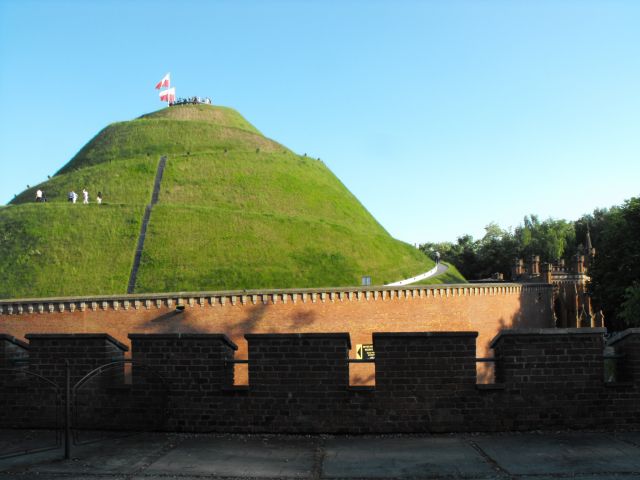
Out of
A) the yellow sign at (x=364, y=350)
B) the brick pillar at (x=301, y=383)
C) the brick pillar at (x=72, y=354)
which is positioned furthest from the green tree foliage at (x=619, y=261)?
the brick pillar at (x=72, y=354)

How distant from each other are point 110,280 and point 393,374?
123 ft

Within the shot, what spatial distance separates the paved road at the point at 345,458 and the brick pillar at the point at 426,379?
274mm

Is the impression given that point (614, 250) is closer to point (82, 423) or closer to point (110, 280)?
point (110, 280)

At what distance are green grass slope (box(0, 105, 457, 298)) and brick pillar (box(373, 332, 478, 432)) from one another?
109 ft

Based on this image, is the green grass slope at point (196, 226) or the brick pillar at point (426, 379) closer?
the brick pillar at point (426, 379)

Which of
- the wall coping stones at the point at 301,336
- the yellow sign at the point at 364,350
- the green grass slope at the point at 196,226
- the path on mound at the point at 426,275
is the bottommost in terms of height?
the yellow sign at the point at 364,350

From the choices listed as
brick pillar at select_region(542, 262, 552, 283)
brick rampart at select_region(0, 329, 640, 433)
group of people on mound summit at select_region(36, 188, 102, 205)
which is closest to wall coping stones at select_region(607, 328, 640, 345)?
brick rampart at select_region(0, 329, 640, 433)

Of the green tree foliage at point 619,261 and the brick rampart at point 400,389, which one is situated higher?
the green tree foliage at point 619,261

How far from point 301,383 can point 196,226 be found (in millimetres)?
42232

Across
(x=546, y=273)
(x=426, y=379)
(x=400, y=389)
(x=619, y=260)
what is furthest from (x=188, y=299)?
(x=546, y=273)

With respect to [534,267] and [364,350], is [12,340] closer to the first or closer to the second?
[364,350]

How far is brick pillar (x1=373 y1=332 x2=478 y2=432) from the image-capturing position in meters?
7.34

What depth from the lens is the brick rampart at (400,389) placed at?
7.33 meters

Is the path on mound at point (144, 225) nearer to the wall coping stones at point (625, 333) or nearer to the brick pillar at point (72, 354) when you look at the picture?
the brick pillar at point (72, 354)
